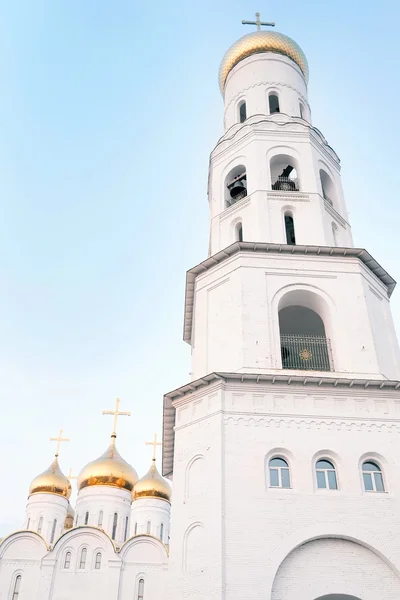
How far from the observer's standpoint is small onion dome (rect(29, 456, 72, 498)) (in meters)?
27.5

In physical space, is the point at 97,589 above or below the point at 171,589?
above

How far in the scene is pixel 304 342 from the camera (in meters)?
15.9

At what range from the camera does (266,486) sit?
42.6ft

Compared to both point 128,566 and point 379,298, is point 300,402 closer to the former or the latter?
point 379,298

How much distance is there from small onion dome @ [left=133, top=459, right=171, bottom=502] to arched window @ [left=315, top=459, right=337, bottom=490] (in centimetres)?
1452

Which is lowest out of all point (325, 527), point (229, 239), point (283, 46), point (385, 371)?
point (325, 527)

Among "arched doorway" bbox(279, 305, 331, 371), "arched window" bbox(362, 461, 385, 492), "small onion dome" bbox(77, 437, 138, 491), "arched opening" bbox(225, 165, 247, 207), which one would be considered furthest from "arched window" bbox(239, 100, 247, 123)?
"small onion dome" bbox(77, 437, 138, 491)

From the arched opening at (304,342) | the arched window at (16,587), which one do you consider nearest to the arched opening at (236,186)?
the arched opening at (304,342)

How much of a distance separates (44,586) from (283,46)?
780 inches

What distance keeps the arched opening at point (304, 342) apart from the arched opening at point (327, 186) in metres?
4.01

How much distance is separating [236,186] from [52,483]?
15707mm

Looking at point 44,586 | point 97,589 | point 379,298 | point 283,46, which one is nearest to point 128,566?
point 97,589

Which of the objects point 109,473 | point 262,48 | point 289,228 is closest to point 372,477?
point 289,228

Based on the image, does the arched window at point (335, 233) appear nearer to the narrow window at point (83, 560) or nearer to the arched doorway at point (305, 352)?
the arched doorway at point (305, 352)
